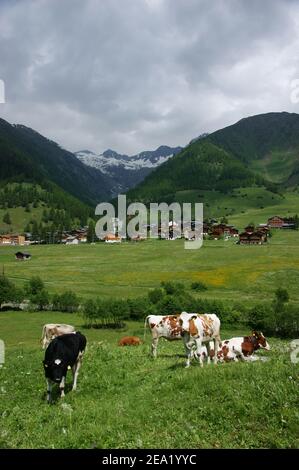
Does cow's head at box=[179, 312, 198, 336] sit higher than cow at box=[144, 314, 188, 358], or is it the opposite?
cow's head at box=[179, 312, 198, 336]

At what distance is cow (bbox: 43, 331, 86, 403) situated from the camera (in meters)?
16.6

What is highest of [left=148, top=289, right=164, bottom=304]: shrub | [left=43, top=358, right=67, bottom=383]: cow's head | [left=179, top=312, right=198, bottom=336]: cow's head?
[left=179, top=312, right=198, bottom=336]: cow's head

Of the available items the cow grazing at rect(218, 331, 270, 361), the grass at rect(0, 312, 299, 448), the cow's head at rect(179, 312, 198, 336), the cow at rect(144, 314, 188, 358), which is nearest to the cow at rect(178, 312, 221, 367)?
the cow's head at rect(179, 312, 198, 336)

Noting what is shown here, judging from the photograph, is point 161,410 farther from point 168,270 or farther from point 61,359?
point 168,270

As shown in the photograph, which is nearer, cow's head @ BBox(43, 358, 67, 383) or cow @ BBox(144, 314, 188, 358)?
cow's head @ BBox(43, 358, 67, 383)

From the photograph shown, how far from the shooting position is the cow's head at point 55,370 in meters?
16.6

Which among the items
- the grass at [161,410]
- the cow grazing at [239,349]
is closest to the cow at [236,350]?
the cow grazing at [239,349]

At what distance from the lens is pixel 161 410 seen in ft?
44.1

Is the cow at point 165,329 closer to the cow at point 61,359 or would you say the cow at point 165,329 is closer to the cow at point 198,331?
the cow at point 198,331

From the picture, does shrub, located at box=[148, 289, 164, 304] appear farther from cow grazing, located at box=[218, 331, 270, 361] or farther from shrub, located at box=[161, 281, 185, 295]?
cow grazing, located at box=[218, 331, 270, 361]

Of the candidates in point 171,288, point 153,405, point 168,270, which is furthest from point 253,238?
point 153,405

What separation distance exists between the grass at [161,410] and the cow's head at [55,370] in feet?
2.92

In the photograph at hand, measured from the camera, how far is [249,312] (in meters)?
71.3

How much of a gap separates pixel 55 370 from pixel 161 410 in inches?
204
